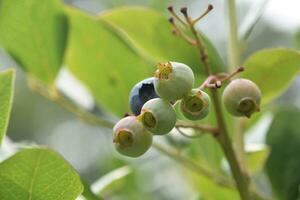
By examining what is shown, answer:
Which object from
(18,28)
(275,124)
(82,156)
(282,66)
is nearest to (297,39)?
(275,124)

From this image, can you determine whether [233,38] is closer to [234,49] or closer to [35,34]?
[234,49]

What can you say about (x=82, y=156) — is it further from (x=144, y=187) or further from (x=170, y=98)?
(x=170, y=98)

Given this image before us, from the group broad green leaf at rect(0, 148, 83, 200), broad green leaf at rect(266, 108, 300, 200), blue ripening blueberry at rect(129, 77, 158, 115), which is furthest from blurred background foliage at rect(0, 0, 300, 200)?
broad green leaf at rect(0, 148, 83, 200)

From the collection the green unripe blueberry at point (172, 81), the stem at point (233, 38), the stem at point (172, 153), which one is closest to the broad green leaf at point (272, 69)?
the stem at point (233, 38)

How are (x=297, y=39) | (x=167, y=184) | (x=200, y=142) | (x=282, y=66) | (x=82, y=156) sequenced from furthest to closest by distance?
(x=82, y=156) → (x=167, y=184) → (x=297, y=39) → (x=200, y=142) → (x=282, y=66)

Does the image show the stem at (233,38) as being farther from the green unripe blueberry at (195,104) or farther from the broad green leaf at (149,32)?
the green unripe blueberry at (195,104)

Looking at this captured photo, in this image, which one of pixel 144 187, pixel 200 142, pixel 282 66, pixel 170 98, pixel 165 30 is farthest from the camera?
pixel 144 187
